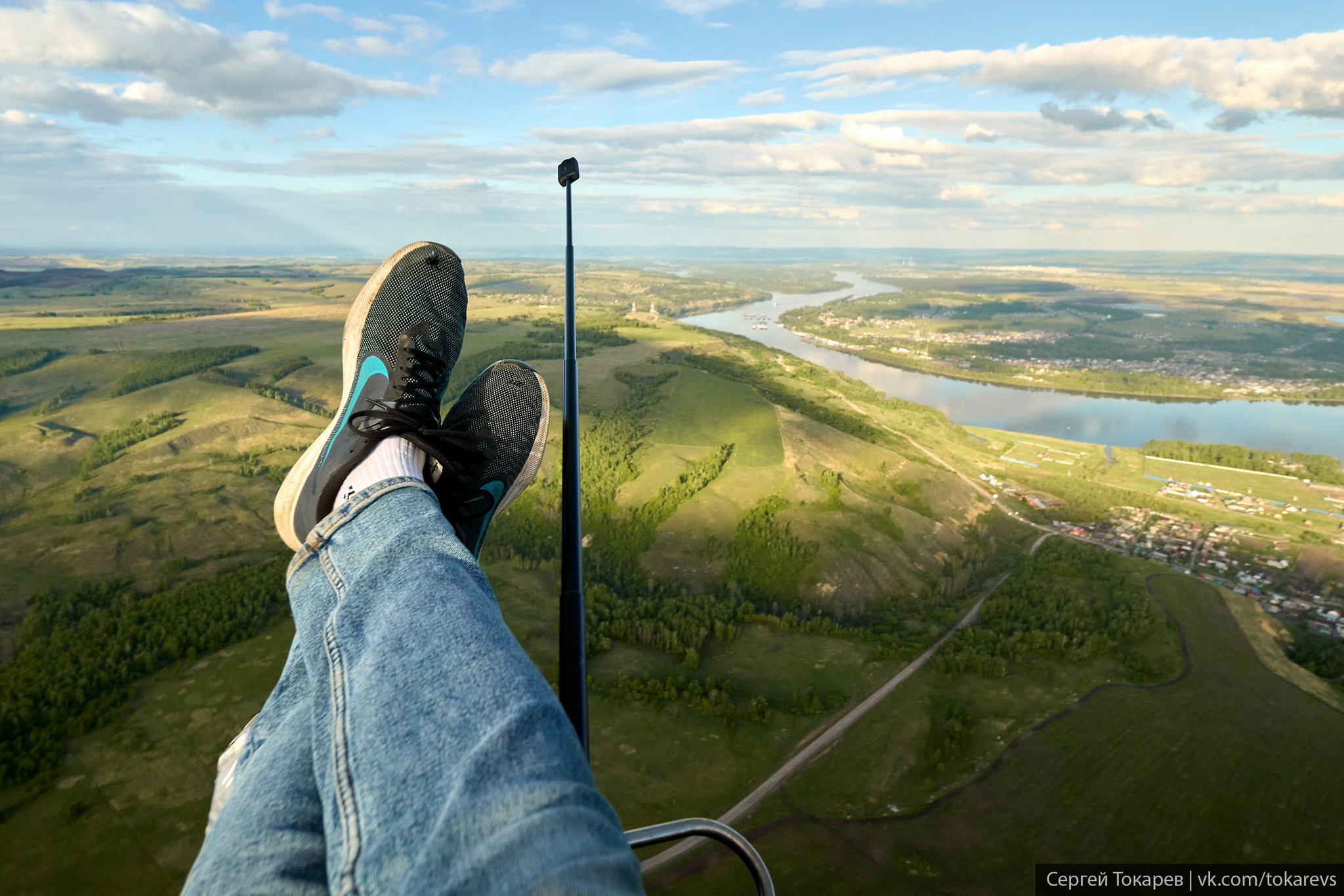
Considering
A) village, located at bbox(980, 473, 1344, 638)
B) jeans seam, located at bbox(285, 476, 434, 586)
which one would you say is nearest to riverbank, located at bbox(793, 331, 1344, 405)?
village, located at bbox(980, 473, 1344, 638)

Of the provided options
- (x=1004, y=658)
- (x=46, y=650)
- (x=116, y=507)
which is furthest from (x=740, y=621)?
(x=116, y=507)

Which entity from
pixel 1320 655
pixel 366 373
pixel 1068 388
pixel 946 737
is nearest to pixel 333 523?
pixel 366 373

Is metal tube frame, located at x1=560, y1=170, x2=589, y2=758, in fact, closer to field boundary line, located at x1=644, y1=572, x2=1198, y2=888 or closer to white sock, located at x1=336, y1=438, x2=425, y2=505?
white sock, located at x1=336, y1=438, x2=425, y2=505

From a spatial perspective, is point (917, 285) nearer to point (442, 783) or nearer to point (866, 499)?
point (866, 499)

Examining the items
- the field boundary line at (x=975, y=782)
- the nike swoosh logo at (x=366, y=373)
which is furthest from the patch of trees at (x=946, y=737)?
the nike swoosh logo at (x=366, y=373)

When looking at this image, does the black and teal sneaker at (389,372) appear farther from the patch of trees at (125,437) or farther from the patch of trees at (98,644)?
the patch of trees at (125,437)
